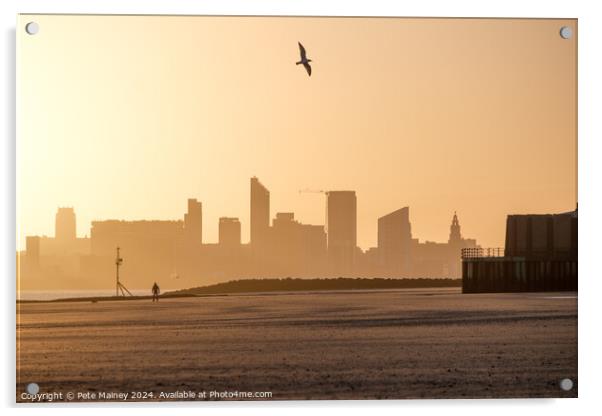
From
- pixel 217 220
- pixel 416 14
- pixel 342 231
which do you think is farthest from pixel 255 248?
pixel 416 14

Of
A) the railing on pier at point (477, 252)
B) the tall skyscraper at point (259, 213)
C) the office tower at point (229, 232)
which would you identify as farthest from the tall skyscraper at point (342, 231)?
the railing on pier at point (477, 252)

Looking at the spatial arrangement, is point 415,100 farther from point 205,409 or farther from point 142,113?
point 205,409

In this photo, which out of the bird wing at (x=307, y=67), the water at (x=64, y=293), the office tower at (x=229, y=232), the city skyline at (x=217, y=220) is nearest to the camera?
the water at (x=64, y=293)

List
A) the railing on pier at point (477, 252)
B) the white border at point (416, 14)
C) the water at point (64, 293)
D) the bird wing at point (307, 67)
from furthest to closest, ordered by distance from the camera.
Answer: the railing on pier at point (477, 252) < the bird wing at point (307, 67) < the water at point (64, 293) < the white border at point (416, 14)

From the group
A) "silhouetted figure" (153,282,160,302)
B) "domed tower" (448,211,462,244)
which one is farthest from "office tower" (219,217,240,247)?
"domed tower" (448,211,462,244)

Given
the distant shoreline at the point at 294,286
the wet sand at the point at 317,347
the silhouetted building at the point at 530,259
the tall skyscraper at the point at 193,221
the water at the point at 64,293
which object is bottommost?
the wet sand at the point at 317,347

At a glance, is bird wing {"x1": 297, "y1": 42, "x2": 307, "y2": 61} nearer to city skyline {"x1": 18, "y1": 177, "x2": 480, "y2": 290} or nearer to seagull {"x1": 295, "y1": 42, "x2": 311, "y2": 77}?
seagull {"x1": 295, "y1": 42, "x2": 311, "y2": 77}

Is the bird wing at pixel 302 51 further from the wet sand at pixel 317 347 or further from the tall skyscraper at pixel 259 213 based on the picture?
the wet sand at pixel 317 347
